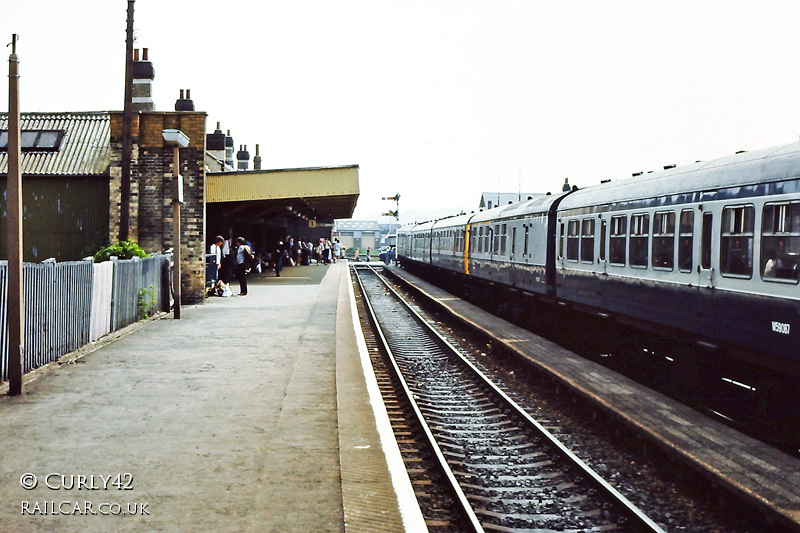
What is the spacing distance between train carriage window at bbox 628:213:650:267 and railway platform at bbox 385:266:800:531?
5.13 ft

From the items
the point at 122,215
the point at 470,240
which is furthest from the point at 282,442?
the point at 470,240

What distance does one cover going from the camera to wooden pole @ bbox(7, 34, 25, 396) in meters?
8.17

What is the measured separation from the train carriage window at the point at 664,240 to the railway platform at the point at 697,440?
155 centimetres

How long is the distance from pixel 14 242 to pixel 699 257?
726 cm

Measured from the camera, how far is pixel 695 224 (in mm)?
9961

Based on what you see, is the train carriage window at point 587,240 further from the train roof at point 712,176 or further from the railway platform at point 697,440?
the railway platform at point 697,440

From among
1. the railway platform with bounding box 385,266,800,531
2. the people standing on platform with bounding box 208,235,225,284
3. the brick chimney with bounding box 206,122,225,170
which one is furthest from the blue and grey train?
the brick chimney with bounding box 206,122,225,170

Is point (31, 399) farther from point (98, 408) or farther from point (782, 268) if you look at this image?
point (782, 268)

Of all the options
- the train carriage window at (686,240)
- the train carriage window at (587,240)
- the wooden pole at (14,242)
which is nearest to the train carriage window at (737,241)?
the train carriage window at (686,240)

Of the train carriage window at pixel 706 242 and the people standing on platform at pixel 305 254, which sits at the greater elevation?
the train carriage window at pixel 706 242

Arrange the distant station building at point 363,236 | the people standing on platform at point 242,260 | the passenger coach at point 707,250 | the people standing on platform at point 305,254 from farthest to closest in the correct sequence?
the distant station building at point 363,236
the people standing on platform at point 305,254
the people standing on platform at point 242,260
the passenger coach at point 707,250

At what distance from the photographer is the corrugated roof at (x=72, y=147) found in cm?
2417

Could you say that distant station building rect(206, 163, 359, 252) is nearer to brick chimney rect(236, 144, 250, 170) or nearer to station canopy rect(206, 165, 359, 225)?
station canopy rect(206, 165, 359, 225)

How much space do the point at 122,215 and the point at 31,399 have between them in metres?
12.5
